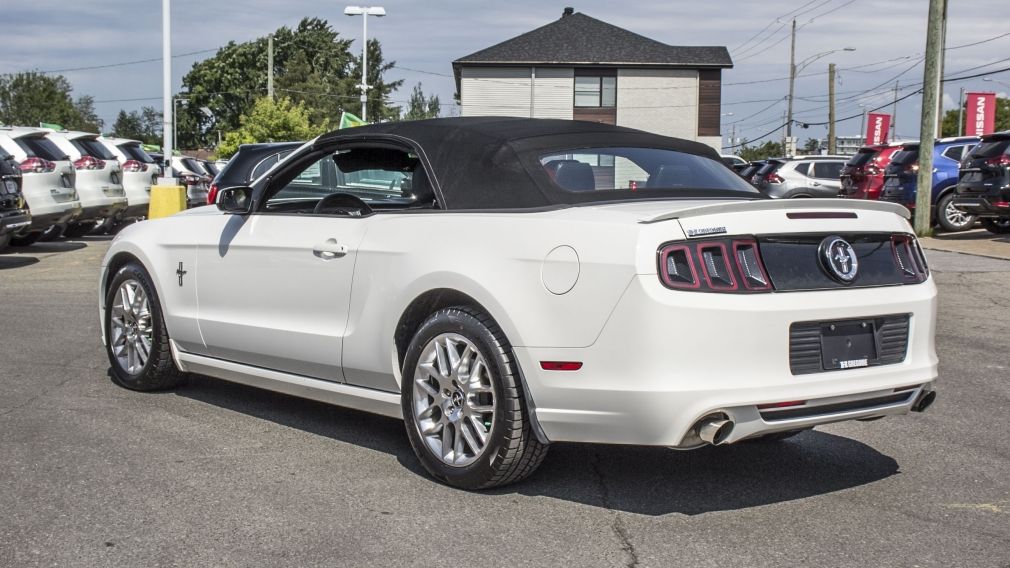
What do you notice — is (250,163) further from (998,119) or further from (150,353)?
(998,119)

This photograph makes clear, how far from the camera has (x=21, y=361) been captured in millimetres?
7875

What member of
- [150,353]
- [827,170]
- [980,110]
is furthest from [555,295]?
[980,110]

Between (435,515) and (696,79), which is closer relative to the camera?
(435,515)

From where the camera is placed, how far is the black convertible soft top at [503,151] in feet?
16.4

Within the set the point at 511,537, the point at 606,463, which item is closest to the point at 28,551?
the point at 511,537

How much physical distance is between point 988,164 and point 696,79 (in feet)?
128

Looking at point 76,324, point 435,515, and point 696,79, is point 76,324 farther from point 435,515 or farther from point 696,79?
point 696,79

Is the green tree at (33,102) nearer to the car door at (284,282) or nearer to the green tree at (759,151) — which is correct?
the green tree at (759,151)

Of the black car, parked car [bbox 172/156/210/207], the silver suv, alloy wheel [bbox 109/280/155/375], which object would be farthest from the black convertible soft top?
the silver suv

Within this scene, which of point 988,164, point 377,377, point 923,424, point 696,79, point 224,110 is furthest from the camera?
point 224,110

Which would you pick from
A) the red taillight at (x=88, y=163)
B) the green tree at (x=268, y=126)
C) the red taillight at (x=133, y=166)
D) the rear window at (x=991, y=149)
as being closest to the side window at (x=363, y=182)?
the red taillight at (x=88, y=163)

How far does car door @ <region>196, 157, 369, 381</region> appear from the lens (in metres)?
5.48

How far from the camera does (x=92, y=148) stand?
20438mm

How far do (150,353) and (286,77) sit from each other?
94442 millimetres
